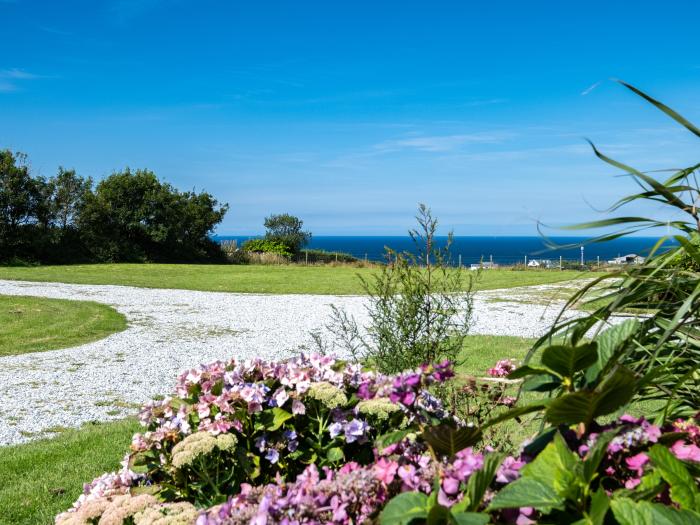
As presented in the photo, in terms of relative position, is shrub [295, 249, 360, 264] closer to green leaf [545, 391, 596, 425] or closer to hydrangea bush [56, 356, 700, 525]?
hydrangea bush [56, 356, 700, 525]

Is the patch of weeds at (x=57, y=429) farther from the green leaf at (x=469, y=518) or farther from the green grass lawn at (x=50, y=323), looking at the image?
the green leaf at (x=469, y=518)

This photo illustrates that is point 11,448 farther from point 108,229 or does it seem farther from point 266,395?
point 108,229

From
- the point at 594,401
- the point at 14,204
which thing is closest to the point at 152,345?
the point at 594,401

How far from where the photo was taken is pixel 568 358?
1.11m

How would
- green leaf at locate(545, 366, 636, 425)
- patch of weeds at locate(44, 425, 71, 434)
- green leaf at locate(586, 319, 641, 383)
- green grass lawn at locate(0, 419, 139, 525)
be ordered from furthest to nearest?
patch of weeds at locate(44, 425, 71, 434) < green grass lawn at locate(0, 419, 139, 525) < green leaf at locate(586, 319, 641, 383) < green leaf at locate(545, 366, 636, 425)

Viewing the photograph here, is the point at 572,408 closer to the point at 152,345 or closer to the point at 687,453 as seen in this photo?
the point at 687,453

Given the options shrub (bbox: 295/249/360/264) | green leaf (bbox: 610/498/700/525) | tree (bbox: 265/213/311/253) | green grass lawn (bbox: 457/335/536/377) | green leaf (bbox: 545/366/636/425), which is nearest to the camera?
green leaf (bbox: 610/498/700/525)

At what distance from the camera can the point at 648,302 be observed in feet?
6.07

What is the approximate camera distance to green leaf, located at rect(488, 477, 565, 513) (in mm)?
926

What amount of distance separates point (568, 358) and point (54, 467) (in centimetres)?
387

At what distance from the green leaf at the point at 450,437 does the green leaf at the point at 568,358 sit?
0.19 metres

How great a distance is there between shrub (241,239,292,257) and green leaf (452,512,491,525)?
34.9m

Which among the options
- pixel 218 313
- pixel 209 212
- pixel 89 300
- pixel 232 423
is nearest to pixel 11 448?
pixel 232 423

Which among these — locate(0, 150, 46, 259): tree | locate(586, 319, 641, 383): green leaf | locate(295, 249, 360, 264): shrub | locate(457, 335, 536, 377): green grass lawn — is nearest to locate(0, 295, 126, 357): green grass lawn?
locate(457, 335, 536, 377): green grass lawn
